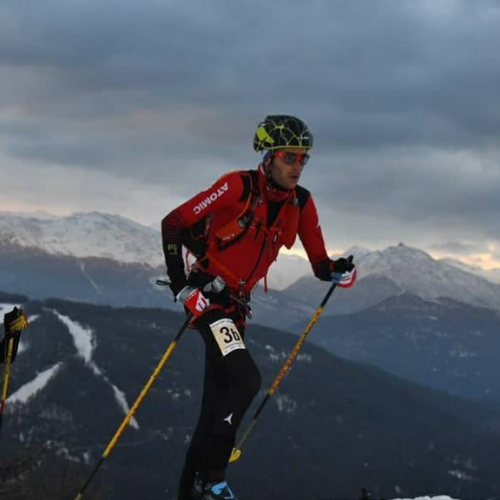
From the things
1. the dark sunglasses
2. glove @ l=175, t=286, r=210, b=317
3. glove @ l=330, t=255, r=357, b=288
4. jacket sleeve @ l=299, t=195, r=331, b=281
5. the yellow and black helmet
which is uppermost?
the yellow and black helmet

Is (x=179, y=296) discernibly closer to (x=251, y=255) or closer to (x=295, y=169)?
(x=251, y=255)

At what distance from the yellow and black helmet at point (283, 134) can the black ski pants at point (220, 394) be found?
2.13 metres

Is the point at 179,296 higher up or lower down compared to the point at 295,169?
lower down

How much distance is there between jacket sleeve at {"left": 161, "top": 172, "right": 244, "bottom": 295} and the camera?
28.8 feet

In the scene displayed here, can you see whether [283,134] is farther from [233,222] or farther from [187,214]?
[187,214]

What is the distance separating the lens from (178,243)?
29.4 feet

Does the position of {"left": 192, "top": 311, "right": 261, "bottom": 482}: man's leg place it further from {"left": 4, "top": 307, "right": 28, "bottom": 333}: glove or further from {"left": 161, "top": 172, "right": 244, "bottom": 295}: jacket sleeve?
{"left": 4, "top": 307, "right": 28, "bottom": 333}: glove

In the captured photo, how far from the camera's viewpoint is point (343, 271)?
32.8ft

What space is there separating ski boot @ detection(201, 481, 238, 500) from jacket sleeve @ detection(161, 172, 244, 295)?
227cm

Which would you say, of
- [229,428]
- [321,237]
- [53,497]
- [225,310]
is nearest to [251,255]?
[225,310]

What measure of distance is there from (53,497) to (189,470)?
321ft

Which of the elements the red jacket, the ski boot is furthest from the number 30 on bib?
the ski boot

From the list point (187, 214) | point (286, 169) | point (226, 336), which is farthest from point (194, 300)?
point (286, 169)

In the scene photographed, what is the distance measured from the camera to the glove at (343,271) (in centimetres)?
998
